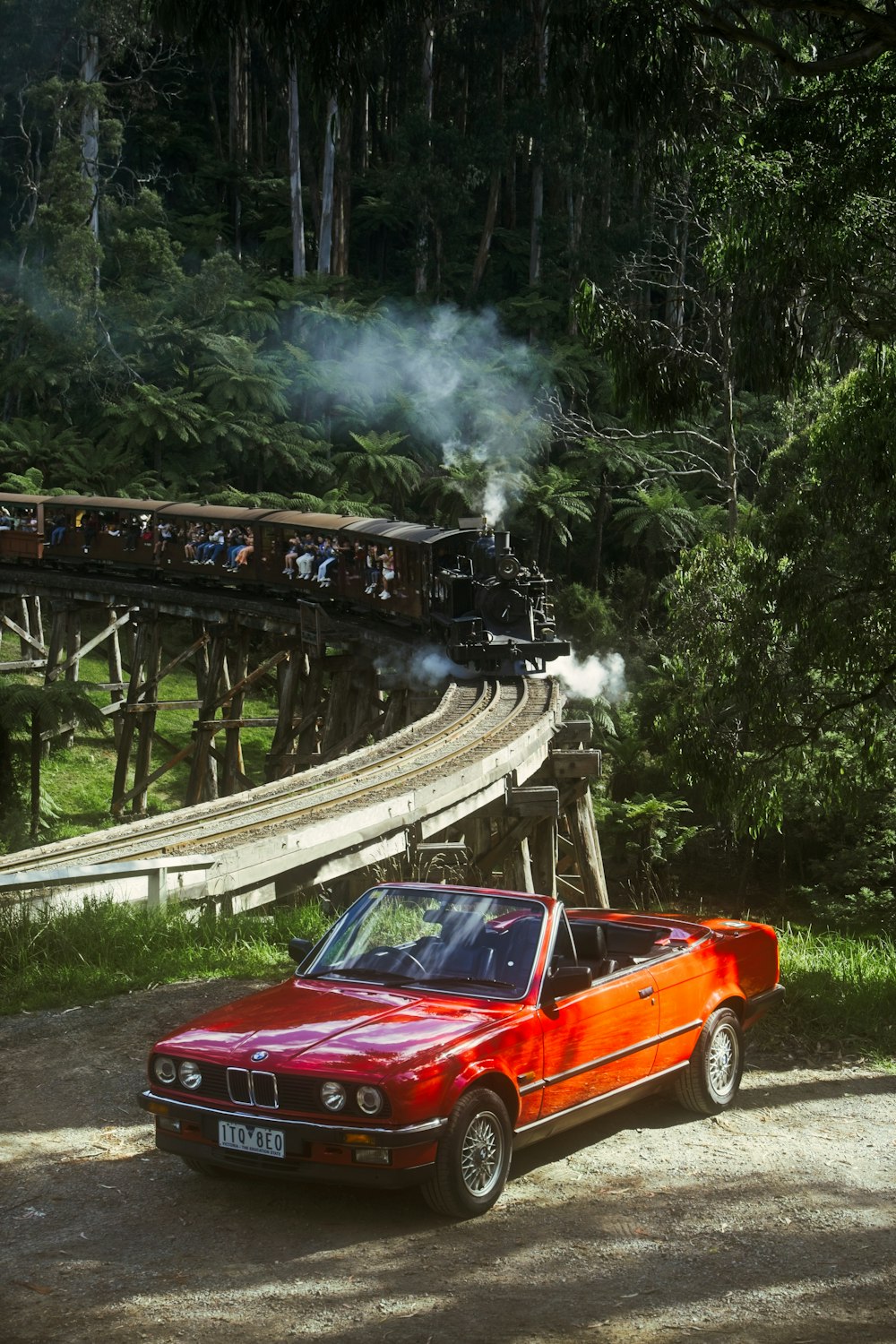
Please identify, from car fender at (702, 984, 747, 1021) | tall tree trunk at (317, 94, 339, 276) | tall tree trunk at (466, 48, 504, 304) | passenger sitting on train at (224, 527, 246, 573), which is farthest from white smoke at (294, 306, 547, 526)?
car fender at (702, 984, 747, 1021)

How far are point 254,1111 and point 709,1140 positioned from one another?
2.18 m

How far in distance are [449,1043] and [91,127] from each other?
146ft

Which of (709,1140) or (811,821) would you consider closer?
(709,1140)

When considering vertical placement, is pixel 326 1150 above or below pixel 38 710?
below

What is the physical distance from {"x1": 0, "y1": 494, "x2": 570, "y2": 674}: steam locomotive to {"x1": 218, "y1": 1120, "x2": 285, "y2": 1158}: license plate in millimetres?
15990

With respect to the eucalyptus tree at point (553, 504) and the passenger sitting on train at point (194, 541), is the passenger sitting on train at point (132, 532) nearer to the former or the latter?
the passenger sitting on train at point (194, 541)

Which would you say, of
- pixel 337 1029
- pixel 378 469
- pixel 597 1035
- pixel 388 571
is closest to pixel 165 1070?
pixel 337 1029

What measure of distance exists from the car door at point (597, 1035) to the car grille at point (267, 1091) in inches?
39.0

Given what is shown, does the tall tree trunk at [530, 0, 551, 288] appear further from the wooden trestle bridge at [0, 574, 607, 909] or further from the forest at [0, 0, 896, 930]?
the wooden trestle bridge at [0, 574, 607, 909]

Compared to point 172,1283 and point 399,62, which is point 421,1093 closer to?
point 172,1283

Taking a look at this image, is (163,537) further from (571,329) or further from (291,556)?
(571,329)

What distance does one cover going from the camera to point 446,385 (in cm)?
4244

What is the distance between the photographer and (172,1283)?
4762 millimetres

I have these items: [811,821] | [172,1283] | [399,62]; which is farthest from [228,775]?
[399,62]
